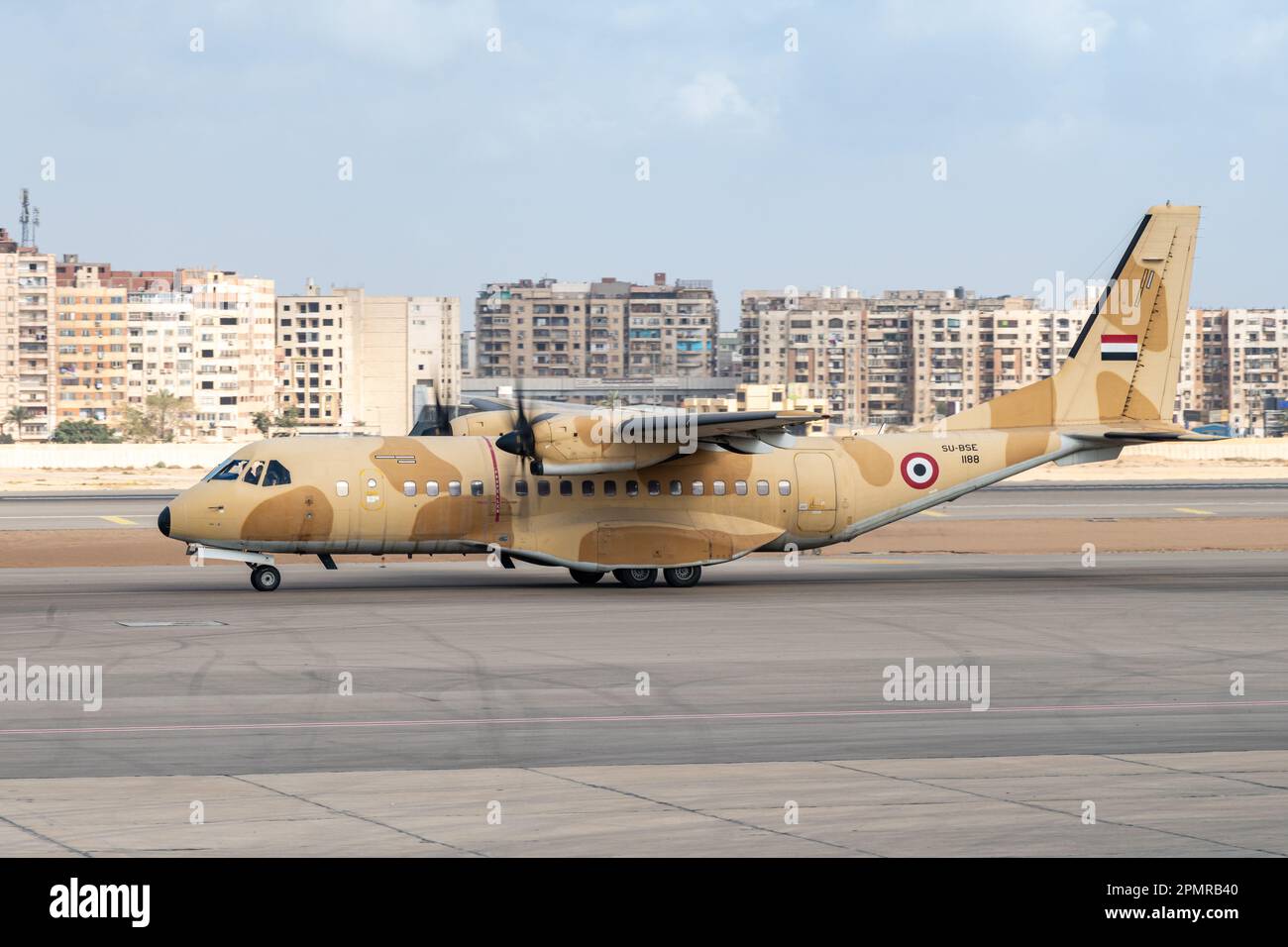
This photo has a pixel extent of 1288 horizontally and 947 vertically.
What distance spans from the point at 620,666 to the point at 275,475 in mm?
12612

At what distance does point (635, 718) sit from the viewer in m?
18.1

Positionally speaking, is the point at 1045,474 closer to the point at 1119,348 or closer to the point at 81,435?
the point at 1119,348

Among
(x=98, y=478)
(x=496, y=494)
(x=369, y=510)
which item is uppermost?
(x=496, y=494)

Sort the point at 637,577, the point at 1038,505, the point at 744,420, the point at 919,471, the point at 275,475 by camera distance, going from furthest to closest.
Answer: the point at 1038,505, the point at 919,471, the point at 637,577, the point at 275,475, the point at 744,420

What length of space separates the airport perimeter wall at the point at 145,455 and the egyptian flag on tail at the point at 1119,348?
9197 centimetres

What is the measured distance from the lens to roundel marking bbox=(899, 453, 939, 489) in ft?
115

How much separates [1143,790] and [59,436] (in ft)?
616

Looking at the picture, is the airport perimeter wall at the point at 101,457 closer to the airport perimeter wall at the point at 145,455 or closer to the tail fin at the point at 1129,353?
the airport perimeter wall at the point at 145,455

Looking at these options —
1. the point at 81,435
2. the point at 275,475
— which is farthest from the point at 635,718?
the point at 81,435

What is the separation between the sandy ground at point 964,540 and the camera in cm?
4319

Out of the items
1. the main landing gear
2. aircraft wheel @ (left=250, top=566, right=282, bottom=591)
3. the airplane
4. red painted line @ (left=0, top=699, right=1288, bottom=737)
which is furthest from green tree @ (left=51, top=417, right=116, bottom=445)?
red painted line @ (left=0, top=699, right=1288, bottom=737)

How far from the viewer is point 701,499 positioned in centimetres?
3406

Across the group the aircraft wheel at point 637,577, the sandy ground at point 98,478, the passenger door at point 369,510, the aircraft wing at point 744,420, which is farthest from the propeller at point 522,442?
the sandy ground at point 98,478

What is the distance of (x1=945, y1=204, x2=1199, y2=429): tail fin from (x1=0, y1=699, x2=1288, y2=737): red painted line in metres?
18.4
